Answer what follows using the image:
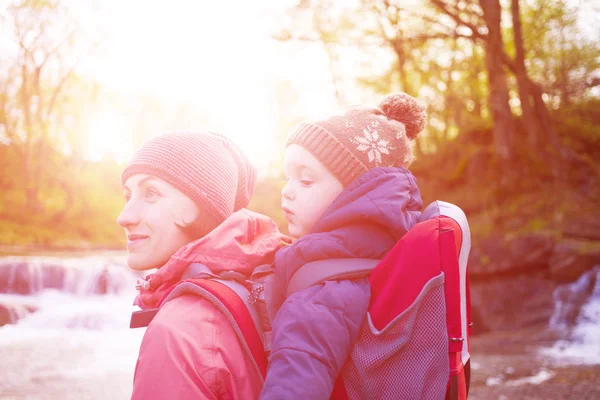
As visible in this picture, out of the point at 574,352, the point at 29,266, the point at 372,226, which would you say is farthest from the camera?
the point at 29,266

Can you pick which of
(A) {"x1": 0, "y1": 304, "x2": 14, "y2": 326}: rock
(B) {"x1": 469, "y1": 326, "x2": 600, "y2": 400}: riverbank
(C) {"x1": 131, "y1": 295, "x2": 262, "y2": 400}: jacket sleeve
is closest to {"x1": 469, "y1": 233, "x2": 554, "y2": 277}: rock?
(B) {"x1": 469, "y1": 326, "x2": 600, "y2": 400}: riverbank

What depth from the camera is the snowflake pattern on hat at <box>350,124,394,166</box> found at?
1.79 m

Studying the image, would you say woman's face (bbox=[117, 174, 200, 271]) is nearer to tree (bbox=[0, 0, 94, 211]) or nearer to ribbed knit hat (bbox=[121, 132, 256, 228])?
ribbed knit hat (bbox=[121, 132, 256, 228])

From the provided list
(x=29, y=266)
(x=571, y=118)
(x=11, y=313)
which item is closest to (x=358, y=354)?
(x=11, y=313)

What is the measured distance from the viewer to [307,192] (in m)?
1.77

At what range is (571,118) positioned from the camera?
12719 millimetres

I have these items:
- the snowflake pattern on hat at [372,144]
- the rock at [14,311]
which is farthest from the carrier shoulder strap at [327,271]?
the rock at [14,311]

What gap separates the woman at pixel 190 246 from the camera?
4.33 ft

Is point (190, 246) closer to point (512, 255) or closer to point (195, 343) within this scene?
point (195, 343)

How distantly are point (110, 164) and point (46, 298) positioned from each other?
66.2ft

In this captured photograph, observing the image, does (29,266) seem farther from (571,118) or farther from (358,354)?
(571,118)

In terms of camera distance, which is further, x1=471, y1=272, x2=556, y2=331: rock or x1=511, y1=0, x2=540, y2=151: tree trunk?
x1=511, y1=0, x2=540, y2=151: tree trunk

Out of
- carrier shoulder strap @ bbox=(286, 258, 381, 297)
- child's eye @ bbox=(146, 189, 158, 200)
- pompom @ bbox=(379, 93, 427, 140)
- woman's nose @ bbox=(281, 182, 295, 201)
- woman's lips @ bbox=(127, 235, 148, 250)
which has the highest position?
pompom @ bbox=(379, 93, 427, 140)

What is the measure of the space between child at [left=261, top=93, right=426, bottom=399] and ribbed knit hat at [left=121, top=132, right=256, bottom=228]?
0.74ft
